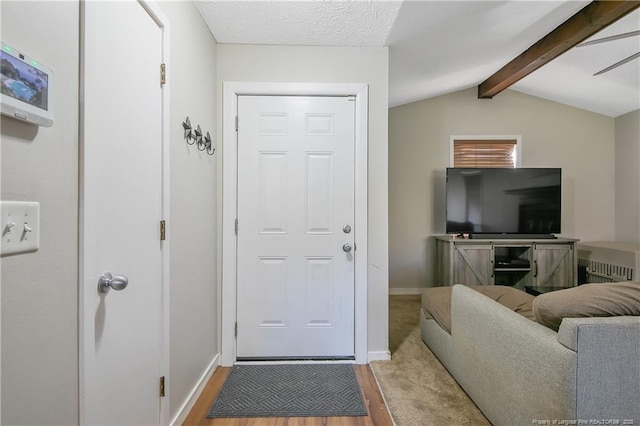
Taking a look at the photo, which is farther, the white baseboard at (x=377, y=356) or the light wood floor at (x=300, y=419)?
the white baseboard at (x=377, y=356)

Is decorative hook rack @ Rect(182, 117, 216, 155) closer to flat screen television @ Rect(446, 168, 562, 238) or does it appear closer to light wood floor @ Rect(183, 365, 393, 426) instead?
light wood floor @ Rect(183, 365, 393, 426)

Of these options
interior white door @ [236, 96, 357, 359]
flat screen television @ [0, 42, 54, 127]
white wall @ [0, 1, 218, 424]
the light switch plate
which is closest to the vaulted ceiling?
interior white door @ [236, 96, 357, 359]

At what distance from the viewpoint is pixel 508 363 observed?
4.24 feet

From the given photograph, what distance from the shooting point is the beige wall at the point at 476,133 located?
13.0ft

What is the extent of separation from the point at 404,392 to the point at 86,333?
1.75 m

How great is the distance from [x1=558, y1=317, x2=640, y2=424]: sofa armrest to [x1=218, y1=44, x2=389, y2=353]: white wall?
1.31 meters

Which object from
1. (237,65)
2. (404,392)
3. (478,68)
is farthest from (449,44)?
(404,392)

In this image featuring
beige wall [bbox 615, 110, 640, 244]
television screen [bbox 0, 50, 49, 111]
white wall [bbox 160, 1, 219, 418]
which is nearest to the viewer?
television screen [bbox 0, 50, 49, 111]

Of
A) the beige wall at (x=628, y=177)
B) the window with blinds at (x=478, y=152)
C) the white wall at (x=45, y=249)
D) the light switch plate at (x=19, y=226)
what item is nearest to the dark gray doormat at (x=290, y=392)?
the white wall at (x=45, y=249)

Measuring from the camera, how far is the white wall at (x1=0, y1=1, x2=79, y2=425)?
0.66 m

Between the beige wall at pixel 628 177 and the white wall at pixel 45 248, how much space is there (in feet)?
18.8

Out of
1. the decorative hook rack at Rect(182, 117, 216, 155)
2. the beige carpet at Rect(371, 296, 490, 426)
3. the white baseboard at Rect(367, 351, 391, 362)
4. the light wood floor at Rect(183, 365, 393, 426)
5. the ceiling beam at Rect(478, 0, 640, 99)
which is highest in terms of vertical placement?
the ceiling beam at Rect(478, 0, 640, 99)

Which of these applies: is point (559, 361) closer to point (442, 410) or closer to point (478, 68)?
point (442, 410)

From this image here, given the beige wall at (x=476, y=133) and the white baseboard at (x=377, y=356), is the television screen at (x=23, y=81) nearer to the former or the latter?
the white baseboard at (x=377, y=356)
